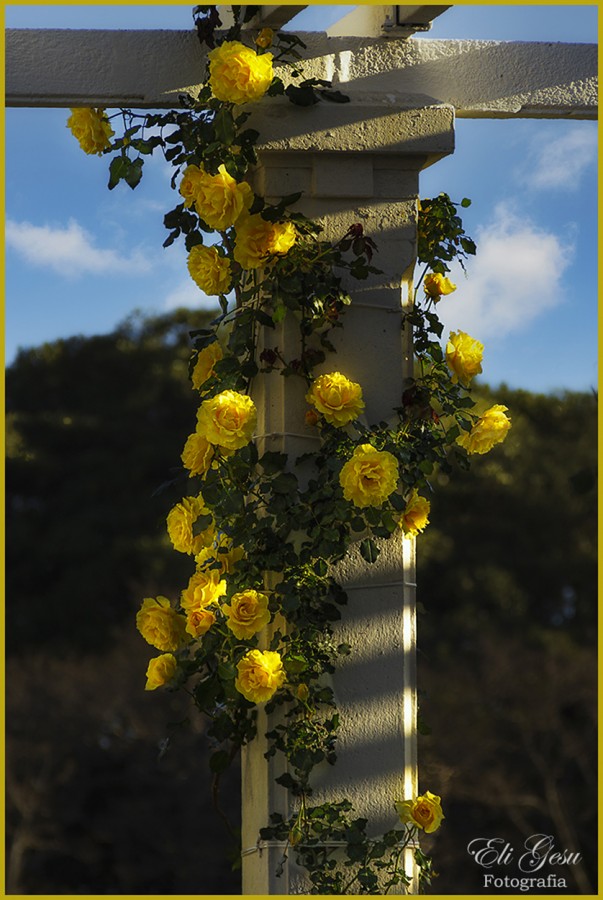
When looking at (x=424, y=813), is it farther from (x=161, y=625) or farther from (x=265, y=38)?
(x=265, y=38)

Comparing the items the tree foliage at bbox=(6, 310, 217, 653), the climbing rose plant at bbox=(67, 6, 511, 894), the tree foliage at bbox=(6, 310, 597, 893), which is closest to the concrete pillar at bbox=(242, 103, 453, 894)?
the climbing rose plant at bbox=(67, 6, 511, 894)

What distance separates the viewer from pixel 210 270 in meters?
2.62

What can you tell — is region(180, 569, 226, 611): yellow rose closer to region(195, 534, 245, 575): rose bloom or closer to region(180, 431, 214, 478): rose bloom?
region(195, 534, 245, 575): rose bloom

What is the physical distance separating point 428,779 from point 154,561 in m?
2.45

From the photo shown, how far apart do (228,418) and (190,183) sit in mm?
516

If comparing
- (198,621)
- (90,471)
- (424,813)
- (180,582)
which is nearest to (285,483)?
(198,621)

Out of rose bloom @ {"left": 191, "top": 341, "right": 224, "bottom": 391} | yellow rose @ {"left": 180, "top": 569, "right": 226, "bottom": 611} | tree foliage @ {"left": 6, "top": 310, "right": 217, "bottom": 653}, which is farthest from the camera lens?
tree foliage @ {"left": 6, "top": 310, "right": 217, "bottom": 653}

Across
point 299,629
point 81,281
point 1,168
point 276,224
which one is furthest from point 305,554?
point 81,281

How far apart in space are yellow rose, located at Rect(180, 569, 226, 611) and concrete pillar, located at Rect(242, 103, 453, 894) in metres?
0.25

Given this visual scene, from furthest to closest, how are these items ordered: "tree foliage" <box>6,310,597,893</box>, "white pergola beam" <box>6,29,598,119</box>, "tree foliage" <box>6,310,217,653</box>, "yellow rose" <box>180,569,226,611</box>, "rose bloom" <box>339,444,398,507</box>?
"tree foliage" <box>6,310,217,653</box>
"tree foliage" <box>6,310,597,893</box>
"white pergola beam" <box>6,29,598,119</box>
"yellow rose" <box>180,569,226,611</box>
"rose bloom" <box>339,444,398,507</box>

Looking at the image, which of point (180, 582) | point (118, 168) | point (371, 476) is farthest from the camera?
point (180, 582)

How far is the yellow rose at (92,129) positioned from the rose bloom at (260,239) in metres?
0.41

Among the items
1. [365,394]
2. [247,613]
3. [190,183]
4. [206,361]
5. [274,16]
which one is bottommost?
[247,613]

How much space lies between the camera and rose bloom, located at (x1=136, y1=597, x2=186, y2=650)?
2.62 metres
